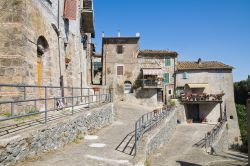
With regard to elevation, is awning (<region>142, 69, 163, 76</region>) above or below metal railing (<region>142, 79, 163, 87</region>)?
above

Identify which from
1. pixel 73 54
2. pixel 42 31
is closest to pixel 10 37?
pixel 42 31

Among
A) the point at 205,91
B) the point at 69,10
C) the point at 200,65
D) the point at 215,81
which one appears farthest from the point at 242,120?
the point at 69,10

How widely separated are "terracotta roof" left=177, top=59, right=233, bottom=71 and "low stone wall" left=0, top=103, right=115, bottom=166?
83.5ft

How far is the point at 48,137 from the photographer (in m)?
8.15

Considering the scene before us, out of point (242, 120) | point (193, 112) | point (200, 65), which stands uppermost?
point (200, 65)

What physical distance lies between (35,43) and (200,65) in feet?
96.7

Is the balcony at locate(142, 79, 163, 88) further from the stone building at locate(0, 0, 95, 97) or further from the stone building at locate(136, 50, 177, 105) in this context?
the stone building at locate(0, 0, 95, 97)

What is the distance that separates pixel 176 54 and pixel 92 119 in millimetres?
26146

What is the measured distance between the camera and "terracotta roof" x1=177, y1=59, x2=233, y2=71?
36312mm

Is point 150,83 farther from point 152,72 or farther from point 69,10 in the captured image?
point 69,10

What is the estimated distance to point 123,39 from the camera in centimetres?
3644

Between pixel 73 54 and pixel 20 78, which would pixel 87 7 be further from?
pixel 20 78

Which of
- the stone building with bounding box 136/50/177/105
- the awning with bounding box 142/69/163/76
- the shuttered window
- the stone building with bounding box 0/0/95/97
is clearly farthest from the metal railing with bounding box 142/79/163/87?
the shuttered window

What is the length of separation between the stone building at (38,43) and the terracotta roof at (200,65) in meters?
19.7
